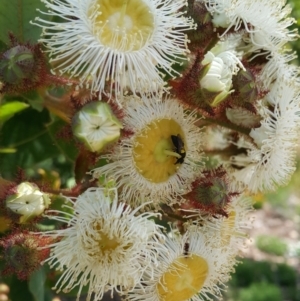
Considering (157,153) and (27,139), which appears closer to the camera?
(157,153)

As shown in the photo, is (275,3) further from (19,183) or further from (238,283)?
(238,283)

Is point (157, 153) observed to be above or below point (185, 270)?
above

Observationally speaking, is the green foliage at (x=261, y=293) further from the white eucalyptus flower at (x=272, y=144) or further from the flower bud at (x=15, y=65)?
the flower bud at (x=15, y=65)

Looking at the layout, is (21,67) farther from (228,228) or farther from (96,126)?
(228,228)

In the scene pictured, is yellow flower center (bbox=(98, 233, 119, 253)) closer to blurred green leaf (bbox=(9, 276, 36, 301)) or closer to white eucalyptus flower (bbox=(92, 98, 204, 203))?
white eucalyptus flower (bbox=(92, 98, 204, 203))

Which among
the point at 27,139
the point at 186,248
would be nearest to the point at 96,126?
the point at 186,248

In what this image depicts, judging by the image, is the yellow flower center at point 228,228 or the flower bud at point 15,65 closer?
the flower bud at point 15,65

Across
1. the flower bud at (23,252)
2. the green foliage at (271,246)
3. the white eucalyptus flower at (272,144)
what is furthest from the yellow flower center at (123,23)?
the green foliage at (271,246)
